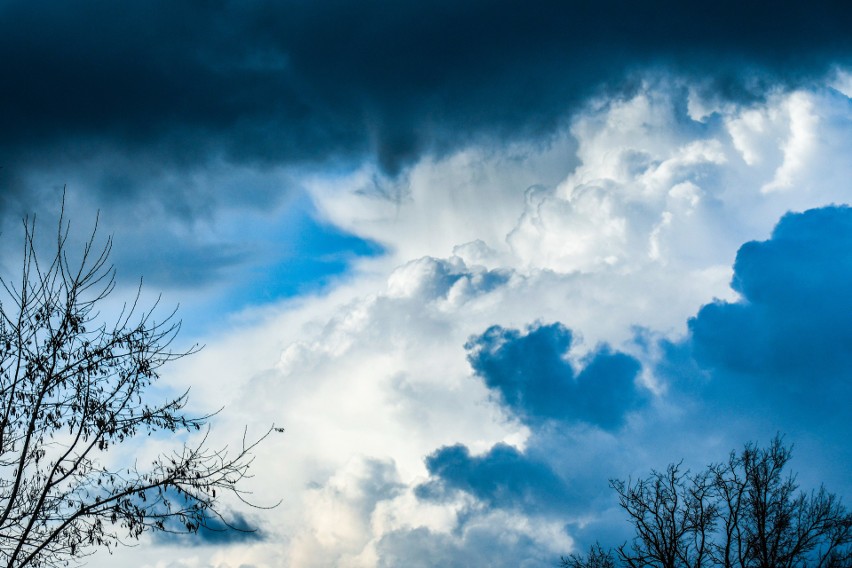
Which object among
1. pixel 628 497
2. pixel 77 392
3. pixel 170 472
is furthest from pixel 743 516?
pixel 77 392

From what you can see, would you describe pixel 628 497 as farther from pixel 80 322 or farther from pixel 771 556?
pixel 80 322

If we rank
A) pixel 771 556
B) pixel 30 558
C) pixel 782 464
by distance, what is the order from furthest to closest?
1. pixel 782 464
2. pixel 771 556
3. pixel 30 558

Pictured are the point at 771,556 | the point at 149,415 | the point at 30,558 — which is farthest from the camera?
the point at 771,556

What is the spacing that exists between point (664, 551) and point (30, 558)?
859 inches

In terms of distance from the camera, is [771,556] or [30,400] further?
[771,556]

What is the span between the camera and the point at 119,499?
1199 centimetres

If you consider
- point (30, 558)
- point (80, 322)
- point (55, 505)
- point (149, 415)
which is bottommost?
point (30, 558)

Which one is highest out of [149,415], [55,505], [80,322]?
[80,322]

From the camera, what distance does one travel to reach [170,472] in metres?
12.3

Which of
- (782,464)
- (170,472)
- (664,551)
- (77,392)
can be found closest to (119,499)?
(170,472)

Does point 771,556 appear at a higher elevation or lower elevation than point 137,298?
lower

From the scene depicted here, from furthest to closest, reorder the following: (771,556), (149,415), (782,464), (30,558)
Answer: (782,464) → (771,556) → (149,415) → (30,558)

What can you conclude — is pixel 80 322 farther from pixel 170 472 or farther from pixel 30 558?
pixel 30 558

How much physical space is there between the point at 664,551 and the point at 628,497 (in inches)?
93.8
